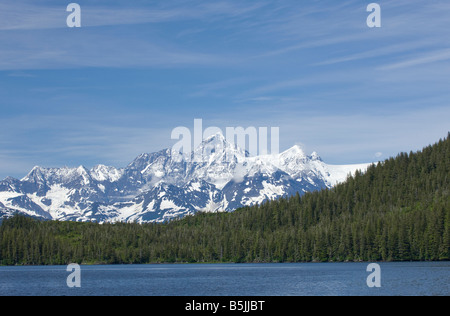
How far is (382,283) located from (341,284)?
31.3 ft

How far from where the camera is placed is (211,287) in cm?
13962

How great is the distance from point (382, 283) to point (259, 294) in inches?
1192

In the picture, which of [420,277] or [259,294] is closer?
[259,294]
